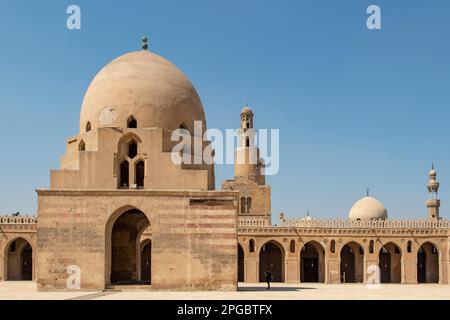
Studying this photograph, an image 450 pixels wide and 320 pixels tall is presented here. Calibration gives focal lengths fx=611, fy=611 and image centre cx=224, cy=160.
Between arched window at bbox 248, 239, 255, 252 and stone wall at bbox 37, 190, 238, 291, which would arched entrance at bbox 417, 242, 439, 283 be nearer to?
arched window at bbox 248, 239, 255, 252

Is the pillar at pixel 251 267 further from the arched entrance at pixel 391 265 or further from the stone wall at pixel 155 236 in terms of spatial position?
the stone wall at pixel 155 236

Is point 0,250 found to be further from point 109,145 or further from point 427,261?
point 427,261

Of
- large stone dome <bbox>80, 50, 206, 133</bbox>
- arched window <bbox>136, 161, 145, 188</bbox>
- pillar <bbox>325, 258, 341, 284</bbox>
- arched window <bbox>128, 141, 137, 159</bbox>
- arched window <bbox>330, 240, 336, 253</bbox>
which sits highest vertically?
large stone dome <bbox>80, 50, 206, 133</bbox>

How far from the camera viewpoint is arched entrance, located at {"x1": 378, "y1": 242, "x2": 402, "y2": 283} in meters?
38.8

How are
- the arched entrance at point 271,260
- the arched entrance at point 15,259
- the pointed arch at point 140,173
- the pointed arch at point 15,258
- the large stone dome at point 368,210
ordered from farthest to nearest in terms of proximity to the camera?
the large stone dome at point 368,210 < the arched entrance at point 271,260 < the arched entrance at point 15,259 < the pointed arch at point 15,258 < the pointed arch at point 140,173

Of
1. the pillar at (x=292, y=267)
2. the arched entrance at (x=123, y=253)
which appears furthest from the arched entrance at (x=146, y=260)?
the arched entrance at (x=123, y=253)

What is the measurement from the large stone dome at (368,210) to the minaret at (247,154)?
728cm

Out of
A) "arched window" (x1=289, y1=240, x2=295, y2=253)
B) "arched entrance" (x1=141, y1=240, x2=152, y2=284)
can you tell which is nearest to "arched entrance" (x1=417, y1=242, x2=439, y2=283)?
"arched window" (x1=289, y1=240, x2=295, y2=253)

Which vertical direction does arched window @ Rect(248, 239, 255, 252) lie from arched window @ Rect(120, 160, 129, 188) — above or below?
below

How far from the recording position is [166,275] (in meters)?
21.5

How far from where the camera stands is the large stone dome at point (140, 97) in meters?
23.6

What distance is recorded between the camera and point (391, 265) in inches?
1538

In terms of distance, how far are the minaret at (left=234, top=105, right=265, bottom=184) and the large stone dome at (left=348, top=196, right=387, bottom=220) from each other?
286 inches

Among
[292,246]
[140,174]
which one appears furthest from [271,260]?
[140,174]
